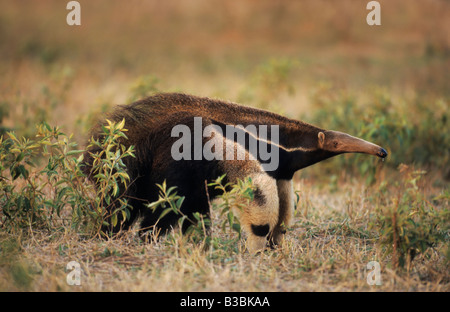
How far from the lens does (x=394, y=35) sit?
2119cm

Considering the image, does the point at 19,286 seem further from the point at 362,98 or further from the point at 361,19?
the point at 361,19

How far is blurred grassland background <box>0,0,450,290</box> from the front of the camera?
29.2ft

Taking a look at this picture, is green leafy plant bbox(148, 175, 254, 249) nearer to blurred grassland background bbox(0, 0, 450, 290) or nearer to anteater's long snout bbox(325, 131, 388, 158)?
blurred grassland background bbox(0, 0, 450, 290)

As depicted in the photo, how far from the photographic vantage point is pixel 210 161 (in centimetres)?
526

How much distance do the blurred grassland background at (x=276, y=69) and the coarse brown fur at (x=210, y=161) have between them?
602 millimetres

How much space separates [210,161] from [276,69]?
6.61m

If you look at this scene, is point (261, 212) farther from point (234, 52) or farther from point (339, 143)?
point (234, 52)

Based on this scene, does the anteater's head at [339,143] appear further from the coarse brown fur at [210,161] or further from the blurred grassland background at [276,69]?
the blurred grassland background at [276,69]

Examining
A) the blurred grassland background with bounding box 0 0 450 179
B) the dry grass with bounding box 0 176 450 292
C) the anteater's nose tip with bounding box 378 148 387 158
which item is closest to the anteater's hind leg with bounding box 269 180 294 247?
the dry grass with bounding box 0 176 450 292

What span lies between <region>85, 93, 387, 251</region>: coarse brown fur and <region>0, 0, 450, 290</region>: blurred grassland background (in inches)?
23.7

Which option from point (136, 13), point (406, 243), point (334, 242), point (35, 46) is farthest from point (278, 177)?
point (136, 13)

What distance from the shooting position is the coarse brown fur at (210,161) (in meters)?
5.20

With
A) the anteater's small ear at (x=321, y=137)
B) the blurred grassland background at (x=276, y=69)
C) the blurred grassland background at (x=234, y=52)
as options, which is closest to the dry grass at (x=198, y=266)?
the blurred grassland background at (x=276, y=69)
